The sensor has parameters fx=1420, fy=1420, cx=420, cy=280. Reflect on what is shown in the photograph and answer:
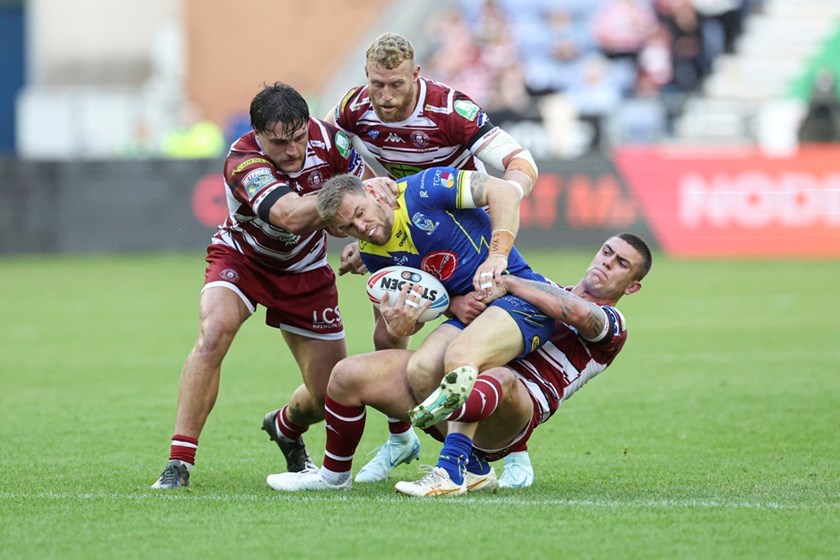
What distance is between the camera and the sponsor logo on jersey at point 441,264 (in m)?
6.90

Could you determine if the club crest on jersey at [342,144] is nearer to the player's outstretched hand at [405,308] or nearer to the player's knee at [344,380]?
the player's outstretched hand at [405,308]

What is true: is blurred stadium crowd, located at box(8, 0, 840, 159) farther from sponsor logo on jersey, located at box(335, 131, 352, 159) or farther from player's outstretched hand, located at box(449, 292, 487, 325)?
player's outstretched hand, located at box(449, 292, 487, 325)

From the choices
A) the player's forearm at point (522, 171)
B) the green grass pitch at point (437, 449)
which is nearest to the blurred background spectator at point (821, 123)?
the green grass pitch at point (437, 449)

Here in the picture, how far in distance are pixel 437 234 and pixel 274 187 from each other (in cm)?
87

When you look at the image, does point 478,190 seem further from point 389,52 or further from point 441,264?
point 389,52

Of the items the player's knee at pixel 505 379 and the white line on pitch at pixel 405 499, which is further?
the player's knee at pixel 505 379

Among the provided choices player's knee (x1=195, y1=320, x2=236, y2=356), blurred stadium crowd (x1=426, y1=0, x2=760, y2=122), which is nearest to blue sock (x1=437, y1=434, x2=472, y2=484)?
player's knee (x1=195, y1=320, x2=236, y2=356)

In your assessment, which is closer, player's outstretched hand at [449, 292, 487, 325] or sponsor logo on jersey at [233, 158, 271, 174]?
player's outstretched hand at [449, 292, 487, 325]

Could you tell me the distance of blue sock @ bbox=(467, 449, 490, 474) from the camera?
22.6 ft

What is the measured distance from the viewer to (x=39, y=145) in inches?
1211

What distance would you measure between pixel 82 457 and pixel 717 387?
5114mm

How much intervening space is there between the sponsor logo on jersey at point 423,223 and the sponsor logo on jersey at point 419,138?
1.17 metres

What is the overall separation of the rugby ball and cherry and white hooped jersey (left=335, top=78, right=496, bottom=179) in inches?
48.5

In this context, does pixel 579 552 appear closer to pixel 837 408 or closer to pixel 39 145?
pixel 837 408
